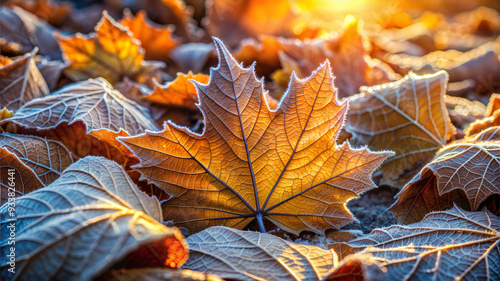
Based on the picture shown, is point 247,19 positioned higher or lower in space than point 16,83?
higher

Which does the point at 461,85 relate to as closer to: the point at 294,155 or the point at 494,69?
the point at 494,69

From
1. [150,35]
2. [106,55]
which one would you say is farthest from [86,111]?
[150,35]

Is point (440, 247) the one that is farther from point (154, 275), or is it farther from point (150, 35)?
point (150, 35)

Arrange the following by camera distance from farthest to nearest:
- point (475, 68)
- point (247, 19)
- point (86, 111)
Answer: point (247, 19), point (475, 68), point (86, 111)

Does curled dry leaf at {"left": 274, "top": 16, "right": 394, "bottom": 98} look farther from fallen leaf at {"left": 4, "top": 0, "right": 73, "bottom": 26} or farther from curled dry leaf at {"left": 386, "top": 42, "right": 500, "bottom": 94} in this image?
fallen leaf at {"left": 4, "top": 0, "right": 73, "bottom": 26}

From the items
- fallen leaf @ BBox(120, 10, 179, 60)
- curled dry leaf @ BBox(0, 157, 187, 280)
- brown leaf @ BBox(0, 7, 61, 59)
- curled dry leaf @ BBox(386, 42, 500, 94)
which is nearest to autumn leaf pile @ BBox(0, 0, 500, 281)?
curled dry leaf @ BBox(0, 157, 187, 280)
